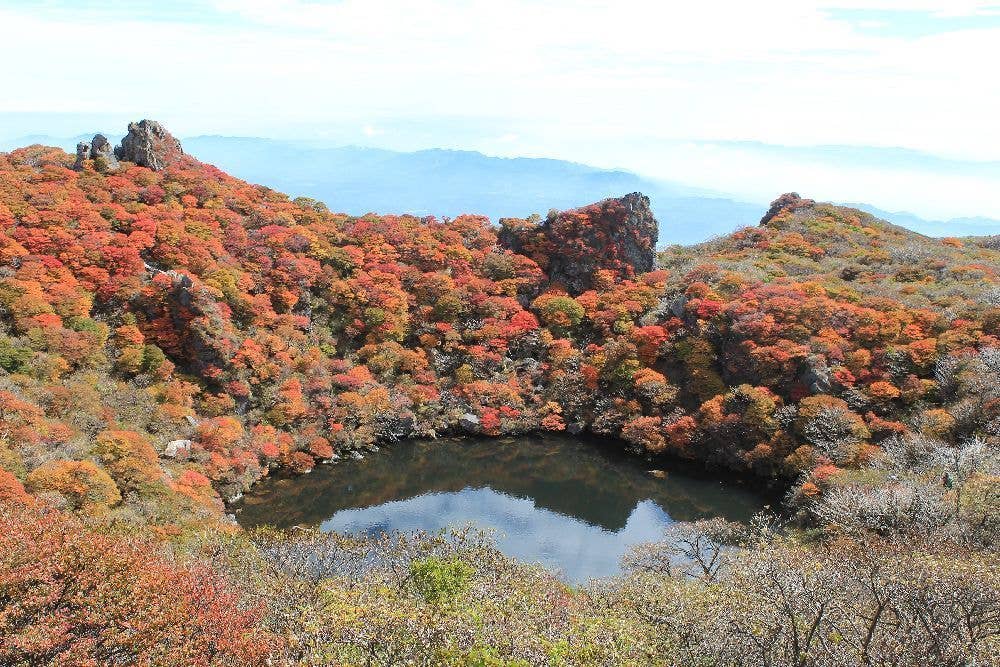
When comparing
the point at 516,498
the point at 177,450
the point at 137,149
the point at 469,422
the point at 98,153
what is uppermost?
the point at 137,149

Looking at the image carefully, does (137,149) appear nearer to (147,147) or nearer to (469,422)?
(147,147)

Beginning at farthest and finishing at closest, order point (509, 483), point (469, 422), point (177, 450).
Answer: point (469, 422), point (509, 483), point (177, 450)

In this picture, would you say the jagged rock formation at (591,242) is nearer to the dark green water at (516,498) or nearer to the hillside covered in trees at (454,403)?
the hillside covered in trees at (454,403)

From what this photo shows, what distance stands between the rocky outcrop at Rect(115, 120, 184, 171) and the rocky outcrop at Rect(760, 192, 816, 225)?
6712cm

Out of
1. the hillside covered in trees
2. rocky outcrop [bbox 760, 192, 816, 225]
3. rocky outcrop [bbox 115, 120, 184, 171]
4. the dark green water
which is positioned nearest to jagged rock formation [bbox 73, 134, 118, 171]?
the hillside covered in trees

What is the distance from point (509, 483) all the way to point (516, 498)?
7.09 feet

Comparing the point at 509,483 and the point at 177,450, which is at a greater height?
the point at 177,450

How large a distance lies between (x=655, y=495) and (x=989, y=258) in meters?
44.3

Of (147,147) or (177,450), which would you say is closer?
(177,450)

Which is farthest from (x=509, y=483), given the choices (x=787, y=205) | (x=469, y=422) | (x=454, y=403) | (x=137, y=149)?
(x=787, y=205)

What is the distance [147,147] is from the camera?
2537 inches

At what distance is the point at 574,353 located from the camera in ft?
198

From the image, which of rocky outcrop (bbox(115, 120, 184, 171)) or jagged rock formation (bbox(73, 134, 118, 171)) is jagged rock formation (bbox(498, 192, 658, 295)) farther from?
jagged rock formation (bbox(73, 134, 118, 171))

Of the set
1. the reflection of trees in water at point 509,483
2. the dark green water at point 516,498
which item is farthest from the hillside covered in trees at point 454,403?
the dark green water at point 516,498
